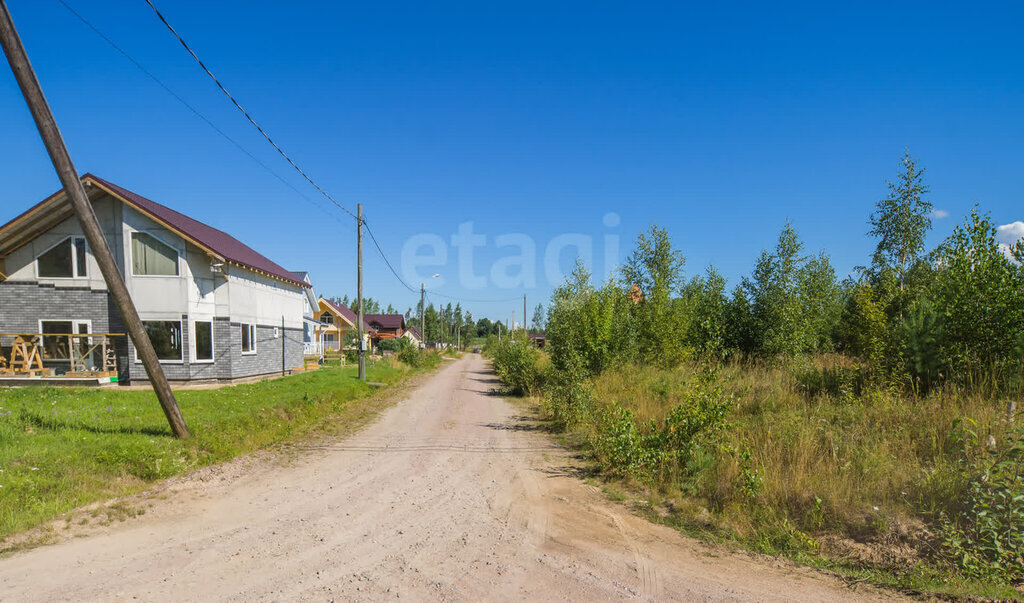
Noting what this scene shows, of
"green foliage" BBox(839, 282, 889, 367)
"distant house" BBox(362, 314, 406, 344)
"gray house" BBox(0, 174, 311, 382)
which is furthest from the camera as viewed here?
"distant house" BBox(362, 314, 406, 344)

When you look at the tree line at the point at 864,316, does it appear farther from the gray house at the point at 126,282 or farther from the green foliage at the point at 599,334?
the gray house at the point at 126,282

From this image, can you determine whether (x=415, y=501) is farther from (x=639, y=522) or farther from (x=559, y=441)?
(x=559, y=441)

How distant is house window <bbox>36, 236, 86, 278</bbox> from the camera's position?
57.1ft

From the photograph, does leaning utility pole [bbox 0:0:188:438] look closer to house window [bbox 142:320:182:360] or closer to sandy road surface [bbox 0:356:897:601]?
sandy road surface [bbox 0:356:897:601]

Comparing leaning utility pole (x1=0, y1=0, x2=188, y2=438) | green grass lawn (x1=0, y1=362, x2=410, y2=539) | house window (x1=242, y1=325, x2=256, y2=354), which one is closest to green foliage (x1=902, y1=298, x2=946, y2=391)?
green grass lawn (x1=0, y1=362, x2=410, y2=539)

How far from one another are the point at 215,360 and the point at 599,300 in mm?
14473

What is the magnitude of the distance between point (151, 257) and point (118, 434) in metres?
11.6

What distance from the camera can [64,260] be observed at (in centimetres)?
1748

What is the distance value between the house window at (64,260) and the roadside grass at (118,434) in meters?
5.85

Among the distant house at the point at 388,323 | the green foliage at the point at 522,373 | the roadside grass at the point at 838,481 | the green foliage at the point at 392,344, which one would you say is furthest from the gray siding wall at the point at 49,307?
the distant house at the point at 388,323

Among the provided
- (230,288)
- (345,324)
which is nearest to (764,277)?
(230,288)

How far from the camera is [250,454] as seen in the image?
28.0 ft

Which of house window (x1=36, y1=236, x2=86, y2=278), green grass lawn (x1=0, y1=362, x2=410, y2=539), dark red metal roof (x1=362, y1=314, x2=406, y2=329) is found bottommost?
green grass lawn (x1=0, y1=362, x2=410, y2=539)

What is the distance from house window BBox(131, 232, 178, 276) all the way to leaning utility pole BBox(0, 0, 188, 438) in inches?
449
